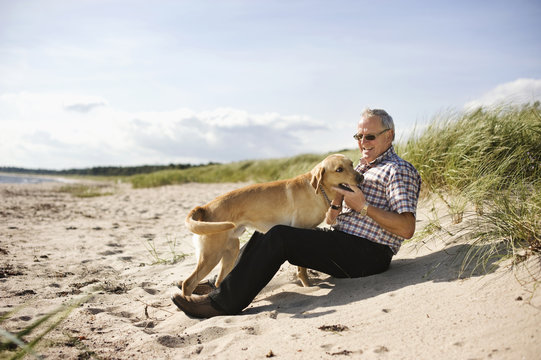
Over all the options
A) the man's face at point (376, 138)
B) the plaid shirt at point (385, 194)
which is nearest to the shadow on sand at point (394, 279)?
the plaid shirt at point (385, 194)

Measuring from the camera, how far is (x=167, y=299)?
175 inches

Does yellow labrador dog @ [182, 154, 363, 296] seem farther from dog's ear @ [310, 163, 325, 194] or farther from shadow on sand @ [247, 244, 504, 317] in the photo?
shadow on sand @ [247, 244, 504, 317]

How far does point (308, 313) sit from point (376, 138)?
1.78 m

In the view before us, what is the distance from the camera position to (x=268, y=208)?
4.45 metres

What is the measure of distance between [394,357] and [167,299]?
2.74m

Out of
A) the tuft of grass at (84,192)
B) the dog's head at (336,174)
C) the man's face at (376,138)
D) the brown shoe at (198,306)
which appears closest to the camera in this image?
the brown shoe at (198,306)

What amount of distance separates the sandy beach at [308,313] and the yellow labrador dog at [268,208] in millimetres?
622

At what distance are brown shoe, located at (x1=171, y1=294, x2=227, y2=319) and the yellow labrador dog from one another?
0.23 metres

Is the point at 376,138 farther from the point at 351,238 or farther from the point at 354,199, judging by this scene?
the point at 351,238

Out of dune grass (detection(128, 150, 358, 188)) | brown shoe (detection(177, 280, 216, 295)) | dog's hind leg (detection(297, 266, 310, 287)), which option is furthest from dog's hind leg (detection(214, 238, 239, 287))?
dune grass (detection(128, 150, 358, 188))

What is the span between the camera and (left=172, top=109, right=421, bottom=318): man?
11.6ft

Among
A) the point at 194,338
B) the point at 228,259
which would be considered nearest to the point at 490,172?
the point at 228,259

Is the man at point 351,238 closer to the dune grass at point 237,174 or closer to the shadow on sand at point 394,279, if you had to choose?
the shadow on sand at point 394,279

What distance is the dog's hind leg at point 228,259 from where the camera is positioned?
422 centimetres
